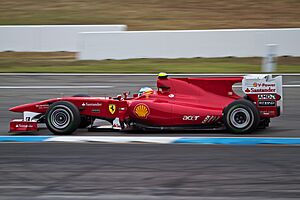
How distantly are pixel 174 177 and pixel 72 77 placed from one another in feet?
36.7

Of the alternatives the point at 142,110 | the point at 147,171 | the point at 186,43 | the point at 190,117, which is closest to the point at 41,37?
Answer: the point at 186,43

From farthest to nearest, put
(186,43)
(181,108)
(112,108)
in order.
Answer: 1. (186,43)
2. (112,108)
3. (181,108)

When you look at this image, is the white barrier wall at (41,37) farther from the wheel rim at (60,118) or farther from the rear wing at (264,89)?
the rear wing at (264,89)

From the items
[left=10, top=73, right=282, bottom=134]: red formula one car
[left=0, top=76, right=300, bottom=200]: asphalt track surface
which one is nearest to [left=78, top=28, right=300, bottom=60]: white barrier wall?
[left=0, top=76, right=300, bottom=200]: asphalt track surface

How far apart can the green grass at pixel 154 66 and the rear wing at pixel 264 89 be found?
8.82 metres

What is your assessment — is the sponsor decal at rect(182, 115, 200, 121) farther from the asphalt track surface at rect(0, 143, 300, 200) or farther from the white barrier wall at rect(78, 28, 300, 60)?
the white barrier wall at rect(78, 28, 300, 60)

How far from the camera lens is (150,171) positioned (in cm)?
739

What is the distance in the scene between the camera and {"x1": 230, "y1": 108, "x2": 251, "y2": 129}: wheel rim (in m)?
9.41

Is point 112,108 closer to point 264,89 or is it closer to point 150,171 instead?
point 264,89

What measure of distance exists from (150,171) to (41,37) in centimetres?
1708

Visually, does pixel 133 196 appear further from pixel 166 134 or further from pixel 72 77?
pixel 72 77

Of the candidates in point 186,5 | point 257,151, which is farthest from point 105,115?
point 186,5

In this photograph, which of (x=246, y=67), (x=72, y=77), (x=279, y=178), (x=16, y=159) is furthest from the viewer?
(x=246, y=67)

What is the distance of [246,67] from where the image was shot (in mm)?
19203
